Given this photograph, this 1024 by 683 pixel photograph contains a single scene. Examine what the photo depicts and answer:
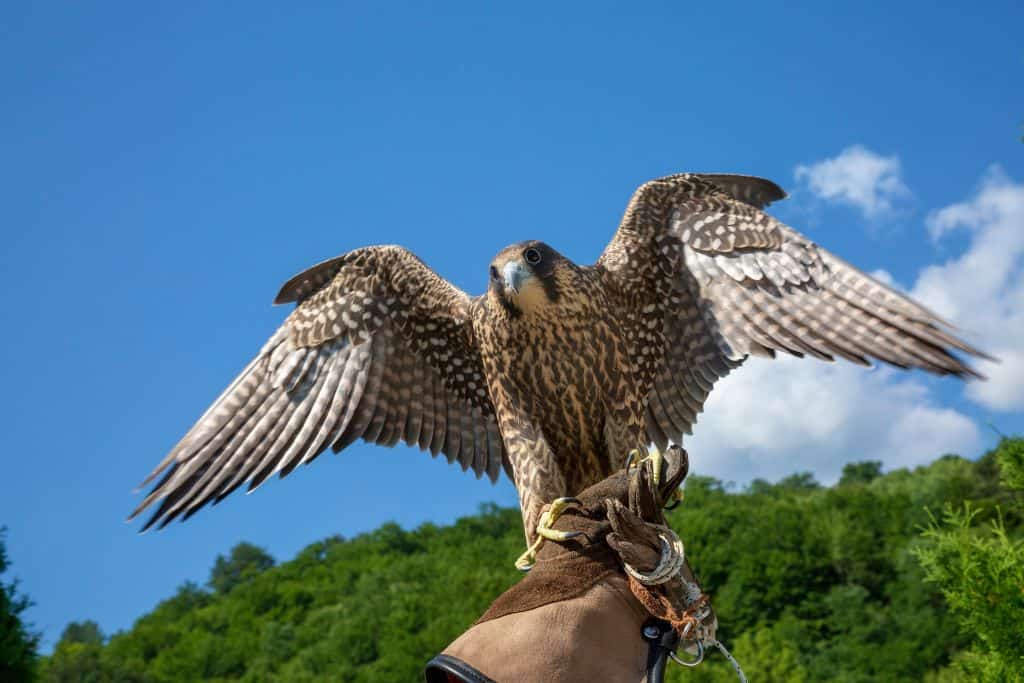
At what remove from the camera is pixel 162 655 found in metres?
56.0

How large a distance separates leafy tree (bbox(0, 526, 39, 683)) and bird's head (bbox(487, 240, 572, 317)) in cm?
1492

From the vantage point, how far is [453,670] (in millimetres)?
2549

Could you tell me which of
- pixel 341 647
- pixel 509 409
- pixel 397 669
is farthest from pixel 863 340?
pixel 341 647

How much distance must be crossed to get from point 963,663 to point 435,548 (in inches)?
2150

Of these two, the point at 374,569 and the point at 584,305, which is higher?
the point at 374,569

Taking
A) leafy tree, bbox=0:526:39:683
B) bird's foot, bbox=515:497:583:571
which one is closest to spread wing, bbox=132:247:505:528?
bird's foot, bbox=515:497:583:571

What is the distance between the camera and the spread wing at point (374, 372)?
4.95 metres

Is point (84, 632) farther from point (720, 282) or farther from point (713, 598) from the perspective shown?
point (720, 282)

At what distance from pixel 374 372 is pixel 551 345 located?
1.12 meters

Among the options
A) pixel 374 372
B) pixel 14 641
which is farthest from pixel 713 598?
pixel 374 372

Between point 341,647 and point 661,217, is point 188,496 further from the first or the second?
point 341,647

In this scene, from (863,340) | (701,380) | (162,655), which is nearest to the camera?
(863,340)

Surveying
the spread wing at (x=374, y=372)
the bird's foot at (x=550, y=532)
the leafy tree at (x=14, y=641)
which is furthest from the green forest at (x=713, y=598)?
the bird's foot at (x=550, y=532)

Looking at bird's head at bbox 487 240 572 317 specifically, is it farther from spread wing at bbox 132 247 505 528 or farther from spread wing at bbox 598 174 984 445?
spread wing at bbox 132 247 505 528
